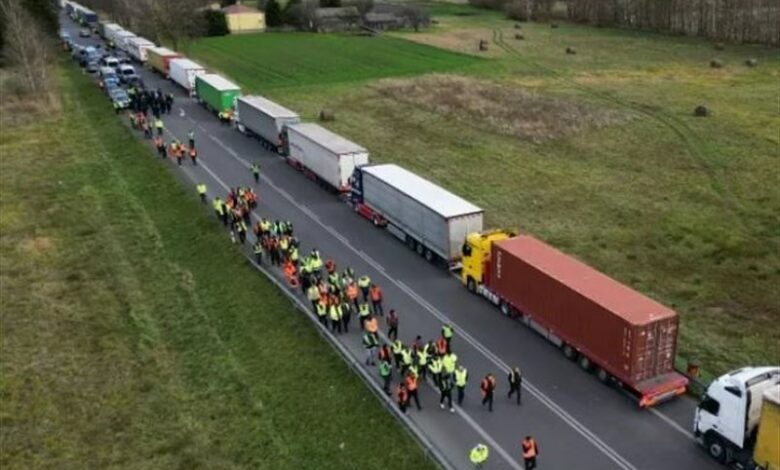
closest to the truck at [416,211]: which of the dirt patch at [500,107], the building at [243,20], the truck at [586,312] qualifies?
the truck at [586,312]

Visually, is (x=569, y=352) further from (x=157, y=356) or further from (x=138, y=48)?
(x=138, y=48)

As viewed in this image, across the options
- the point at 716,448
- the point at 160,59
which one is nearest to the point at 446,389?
the point at 716,448

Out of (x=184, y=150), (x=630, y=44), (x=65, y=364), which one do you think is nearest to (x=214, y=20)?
(x=630, y=44)

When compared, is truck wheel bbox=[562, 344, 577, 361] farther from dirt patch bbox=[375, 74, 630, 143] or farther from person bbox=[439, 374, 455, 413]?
dirt patch bbox=[375, 74, 630, 143]

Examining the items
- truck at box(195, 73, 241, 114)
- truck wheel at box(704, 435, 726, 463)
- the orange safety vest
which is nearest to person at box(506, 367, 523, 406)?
the orange safety vest

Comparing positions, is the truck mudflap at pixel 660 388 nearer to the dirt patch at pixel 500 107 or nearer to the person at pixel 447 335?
the person at pixel 447 335

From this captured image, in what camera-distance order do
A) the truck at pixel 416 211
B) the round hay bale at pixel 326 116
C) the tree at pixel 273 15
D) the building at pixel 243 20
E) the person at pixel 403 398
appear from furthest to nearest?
1. the tree at pixel 273 15
2. the building at pixel 243 20
3. the round hay bale at pixel 326 116
4. the truck at pixel 416 211
5. the person at pixel 403 398
